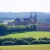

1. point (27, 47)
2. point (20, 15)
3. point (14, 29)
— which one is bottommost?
point (27, 47)

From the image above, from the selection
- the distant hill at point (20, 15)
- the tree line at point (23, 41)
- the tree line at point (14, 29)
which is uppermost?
the distant hill at point (20, 15)

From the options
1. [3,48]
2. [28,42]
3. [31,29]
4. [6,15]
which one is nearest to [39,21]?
[31,29]

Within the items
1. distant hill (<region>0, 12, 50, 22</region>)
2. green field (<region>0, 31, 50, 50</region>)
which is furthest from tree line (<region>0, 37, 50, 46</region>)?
distant hill (<region>0, 12, 50, 22</region>)

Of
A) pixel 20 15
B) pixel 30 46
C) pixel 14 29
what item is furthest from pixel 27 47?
pixel 20 15

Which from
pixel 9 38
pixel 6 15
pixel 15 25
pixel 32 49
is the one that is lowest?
pixel 32 49

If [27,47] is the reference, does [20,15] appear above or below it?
above

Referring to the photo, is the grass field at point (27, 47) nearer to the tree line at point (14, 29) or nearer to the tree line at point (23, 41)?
the tree line at point (23, 41)

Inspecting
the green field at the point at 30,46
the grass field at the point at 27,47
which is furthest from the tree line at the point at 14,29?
the grass field at the point at 27,47

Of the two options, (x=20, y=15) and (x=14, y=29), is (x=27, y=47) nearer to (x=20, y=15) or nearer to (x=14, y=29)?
(x=14, y=29)

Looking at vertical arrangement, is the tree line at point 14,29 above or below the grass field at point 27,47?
above
